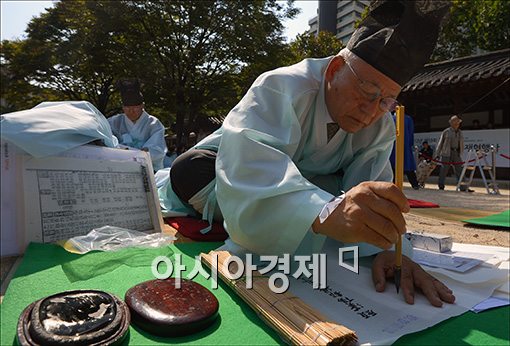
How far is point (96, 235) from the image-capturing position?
188 cm

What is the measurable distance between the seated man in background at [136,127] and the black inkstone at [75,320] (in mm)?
3243

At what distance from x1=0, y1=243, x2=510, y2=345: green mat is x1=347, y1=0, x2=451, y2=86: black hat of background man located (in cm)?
92

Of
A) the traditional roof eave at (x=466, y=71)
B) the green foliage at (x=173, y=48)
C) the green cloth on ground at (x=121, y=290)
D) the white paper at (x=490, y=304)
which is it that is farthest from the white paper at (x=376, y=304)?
the green foliage at (x=173, y=48)

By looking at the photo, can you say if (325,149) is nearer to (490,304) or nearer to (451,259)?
(451,259)

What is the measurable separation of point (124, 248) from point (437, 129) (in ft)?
36.7

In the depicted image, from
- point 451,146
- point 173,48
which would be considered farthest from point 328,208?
point 173,48

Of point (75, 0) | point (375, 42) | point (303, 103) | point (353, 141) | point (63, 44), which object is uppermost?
point (75, 0)

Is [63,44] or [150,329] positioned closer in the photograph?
[150,329]

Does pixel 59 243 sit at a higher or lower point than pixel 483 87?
lower

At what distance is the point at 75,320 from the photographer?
0.98m

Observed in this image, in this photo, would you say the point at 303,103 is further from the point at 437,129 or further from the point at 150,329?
the point at 437,129

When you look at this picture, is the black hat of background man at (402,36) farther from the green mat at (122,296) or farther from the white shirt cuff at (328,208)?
the green mat at (122,296)

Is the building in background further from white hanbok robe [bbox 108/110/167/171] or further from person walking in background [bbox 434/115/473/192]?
white hanbok robe [bbox 108/110/167/171]

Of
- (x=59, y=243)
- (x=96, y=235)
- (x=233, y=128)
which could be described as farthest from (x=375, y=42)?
(x=59, y=243)
